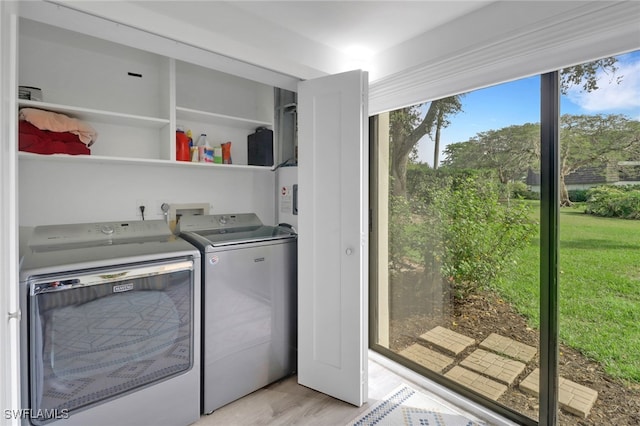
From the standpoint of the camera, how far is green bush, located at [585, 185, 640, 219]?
1.44m

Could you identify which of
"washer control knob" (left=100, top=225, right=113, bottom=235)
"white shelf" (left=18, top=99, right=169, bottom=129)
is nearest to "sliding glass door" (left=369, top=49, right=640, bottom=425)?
"white shelf" (left=18, top=99, right=169, bottom=129)

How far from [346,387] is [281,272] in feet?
2.77

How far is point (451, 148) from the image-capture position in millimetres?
2127

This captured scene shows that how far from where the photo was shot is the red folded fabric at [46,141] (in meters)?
1.65

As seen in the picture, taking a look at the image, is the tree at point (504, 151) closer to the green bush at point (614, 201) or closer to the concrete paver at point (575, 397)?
the green bush at point (614, 201)

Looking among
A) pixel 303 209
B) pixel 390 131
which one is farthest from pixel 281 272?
pixel 390 131

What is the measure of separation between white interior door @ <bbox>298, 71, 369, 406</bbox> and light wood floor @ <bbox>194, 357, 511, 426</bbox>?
72 millimetres

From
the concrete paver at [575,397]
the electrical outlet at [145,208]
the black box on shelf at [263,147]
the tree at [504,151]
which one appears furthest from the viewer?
the black box on shelf at [263,147]

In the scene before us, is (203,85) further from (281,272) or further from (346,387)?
(346,387)

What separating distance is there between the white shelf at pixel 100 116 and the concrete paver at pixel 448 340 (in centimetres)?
227

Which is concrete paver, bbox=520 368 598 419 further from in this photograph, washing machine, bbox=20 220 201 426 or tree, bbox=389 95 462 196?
washing machine, bbox=20 220 201 426

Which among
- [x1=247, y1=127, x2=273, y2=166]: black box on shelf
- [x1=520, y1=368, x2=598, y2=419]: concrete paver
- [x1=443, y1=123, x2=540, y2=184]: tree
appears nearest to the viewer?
[x1=520, y1=368, x2=598, y2=419]: concrete paver

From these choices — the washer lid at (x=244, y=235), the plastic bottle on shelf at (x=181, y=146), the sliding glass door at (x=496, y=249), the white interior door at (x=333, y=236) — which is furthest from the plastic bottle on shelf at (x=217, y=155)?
the sliding glass door at (x=496, y=249)

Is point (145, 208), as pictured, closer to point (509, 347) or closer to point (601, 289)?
point (509, 347)
